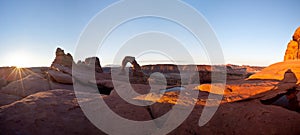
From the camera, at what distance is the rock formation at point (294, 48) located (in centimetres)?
1858

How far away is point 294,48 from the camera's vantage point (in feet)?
63.5

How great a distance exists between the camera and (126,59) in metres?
24.0

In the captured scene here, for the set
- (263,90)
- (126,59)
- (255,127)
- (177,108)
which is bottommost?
(255,127)

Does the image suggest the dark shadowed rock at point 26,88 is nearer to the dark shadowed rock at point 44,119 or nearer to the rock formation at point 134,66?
the dark shadowed rock at point 44,119

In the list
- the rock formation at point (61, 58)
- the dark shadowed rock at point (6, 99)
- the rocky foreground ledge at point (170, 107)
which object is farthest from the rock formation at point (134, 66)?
the rocky foreground ledge at point (170, 107)

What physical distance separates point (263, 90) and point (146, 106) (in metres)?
4.33

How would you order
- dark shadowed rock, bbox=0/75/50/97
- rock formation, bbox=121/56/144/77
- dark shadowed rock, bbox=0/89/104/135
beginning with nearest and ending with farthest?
dark shadowed rock, bbox=0/89/104/135 → dark shadowed rock, bbox=0/75/50/97 → rock formation, bbox=121/56/144/77

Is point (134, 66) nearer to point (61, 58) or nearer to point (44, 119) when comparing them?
point (61, 58)

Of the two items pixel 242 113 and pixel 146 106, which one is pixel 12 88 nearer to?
pixel 146 106

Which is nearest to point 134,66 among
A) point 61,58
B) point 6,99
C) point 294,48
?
point 61,58

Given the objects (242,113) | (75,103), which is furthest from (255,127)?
(75,103)

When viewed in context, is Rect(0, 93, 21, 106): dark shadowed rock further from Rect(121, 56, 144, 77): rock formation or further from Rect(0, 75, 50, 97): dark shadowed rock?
Rect(121, 56, 144, 77): rock formation

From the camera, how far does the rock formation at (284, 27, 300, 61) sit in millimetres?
18578

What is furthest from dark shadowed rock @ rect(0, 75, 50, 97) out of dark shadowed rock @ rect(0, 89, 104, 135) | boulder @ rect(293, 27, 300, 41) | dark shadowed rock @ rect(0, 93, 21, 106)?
boulder @ rect(293, 27, 300, 41)
